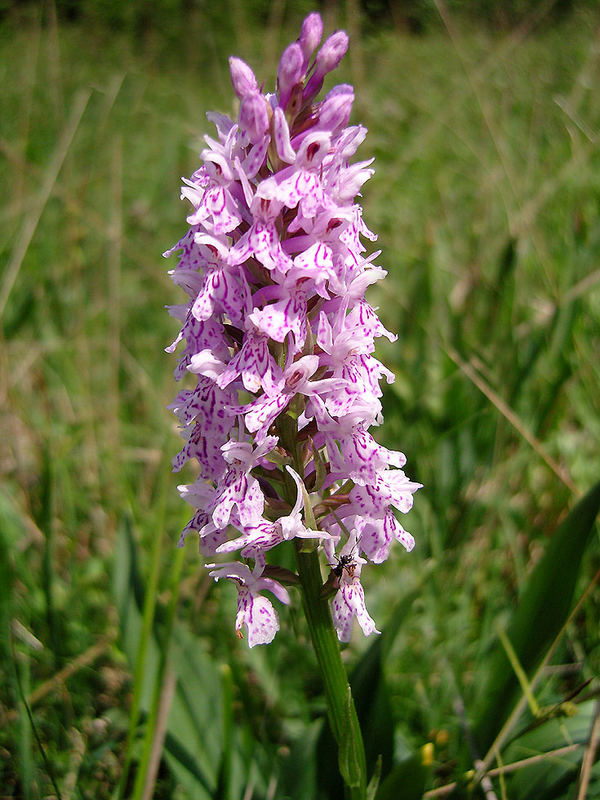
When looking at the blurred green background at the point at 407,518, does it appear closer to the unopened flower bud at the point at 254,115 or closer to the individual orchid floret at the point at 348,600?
the individual orchid floret at the point at 348,600

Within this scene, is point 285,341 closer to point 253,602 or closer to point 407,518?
point 253,602

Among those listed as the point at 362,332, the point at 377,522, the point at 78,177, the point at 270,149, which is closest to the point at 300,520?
the point at 377,522

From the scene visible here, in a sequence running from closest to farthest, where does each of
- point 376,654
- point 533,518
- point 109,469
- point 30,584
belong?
point 376,654 < point 30,584 < point 533,518 < point 109,469

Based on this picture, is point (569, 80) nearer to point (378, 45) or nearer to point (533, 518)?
point (378, 45)

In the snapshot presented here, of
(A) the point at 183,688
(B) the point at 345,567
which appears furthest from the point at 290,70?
(A) the point at 183,688

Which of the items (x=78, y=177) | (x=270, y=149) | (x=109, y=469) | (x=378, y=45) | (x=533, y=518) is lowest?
(x=533, y=518)
